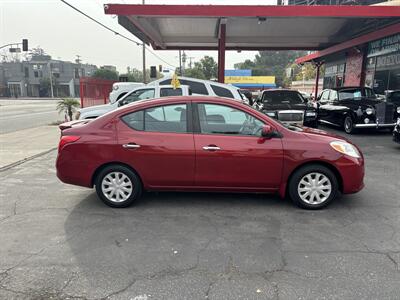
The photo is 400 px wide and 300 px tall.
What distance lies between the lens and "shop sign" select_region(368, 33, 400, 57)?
1588 centimetres

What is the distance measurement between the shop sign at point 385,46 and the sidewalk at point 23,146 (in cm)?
1583

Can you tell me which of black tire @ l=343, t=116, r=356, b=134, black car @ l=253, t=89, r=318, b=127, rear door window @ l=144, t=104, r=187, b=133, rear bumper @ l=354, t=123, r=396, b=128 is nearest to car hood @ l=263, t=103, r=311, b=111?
black car @ l=253, t=89, r=318, b=127

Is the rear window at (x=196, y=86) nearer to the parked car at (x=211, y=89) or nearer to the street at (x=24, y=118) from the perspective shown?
the parked car at (x=211, y=89)

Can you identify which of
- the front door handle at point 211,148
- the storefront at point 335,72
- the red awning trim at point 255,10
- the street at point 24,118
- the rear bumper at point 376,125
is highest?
the red awning trim at point 255,10

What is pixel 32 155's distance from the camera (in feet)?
28.8

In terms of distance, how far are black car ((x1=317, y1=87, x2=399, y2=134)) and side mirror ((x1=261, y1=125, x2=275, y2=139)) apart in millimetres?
7890

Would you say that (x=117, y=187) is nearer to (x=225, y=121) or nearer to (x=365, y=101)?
(x=225, y=121)

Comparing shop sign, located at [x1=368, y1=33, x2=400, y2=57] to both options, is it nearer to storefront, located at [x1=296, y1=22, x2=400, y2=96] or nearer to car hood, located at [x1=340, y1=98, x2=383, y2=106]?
storefront, located at [x1=296, y1=22, x2=400, y2=96]

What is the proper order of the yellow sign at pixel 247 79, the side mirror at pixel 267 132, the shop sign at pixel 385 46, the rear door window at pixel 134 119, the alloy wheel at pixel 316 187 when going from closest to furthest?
the side mirror at pixel 267 132
the alloy wheel at pixel 316 187
the rear door window at pixel 134 119
the shop sign at pixel 385 46
the yellow sign at pixel 247 79

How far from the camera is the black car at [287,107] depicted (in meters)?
11.0

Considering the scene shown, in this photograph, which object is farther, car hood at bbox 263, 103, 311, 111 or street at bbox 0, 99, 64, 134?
street at bbox 0, 99, 64, 134

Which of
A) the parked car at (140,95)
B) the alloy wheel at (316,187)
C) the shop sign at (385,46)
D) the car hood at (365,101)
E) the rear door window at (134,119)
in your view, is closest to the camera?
the alloy wheel at (316,187)

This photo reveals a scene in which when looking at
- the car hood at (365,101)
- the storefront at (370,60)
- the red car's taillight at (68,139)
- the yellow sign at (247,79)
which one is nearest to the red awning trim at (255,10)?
the car hood at (365,101)

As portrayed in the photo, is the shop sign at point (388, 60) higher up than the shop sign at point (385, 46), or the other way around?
the shop sign at point (385, 46)
